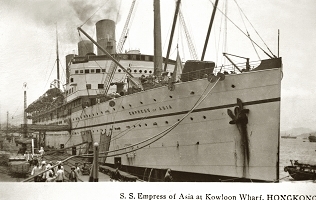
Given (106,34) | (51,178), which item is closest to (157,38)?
(106,34)

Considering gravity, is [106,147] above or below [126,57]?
below

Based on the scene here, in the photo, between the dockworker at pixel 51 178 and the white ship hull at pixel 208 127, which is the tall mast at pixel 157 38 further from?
the dockworker at pixel 51 178

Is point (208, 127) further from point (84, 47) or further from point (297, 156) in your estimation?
point (297, 156)

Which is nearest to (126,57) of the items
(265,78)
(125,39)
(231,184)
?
(125,39)

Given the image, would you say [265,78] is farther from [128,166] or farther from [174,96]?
[128,166]

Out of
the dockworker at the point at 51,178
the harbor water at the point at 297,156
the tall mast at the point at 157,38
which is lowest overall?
the harbor water at the point at 297,156

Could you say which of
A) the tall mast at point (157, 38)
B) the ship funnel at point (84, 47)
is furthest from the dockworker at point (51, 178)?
the ship funnel at point (84, 47)

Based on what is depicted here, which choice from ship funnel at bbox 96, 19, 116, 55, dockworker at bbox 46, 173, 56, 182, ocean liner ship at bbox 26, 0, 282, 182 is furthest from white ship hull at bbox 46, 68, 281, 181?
ship funnel at bbox 96, 19, 116, 55
